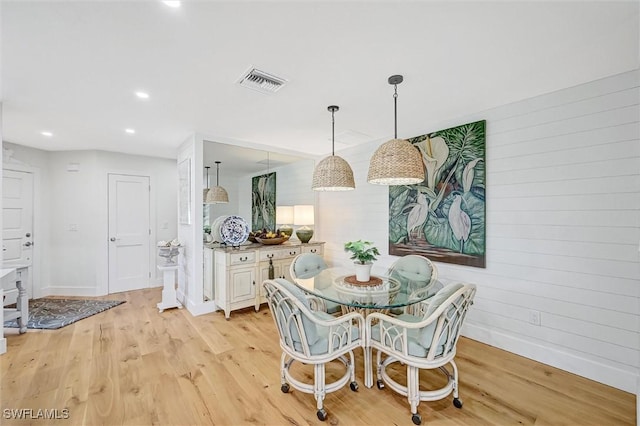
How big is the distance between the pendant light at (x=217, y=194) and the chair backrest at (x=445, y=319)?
3172 millimetres

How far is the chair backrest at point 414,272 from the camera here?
101 inches

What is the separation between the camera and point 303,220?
15.0 ft

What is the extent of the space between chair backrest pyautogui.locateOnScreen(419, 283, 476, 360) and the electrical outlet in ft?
4.04

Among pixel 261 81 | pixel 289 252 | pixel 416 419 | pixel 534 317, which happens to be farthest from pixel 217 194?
pixel 534 317

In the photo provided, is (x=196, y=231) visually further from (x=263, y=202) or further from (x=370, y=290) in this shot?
(x=370, y=290)

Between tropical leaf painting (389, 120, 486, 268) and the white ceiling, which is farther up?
→ the white ceiling

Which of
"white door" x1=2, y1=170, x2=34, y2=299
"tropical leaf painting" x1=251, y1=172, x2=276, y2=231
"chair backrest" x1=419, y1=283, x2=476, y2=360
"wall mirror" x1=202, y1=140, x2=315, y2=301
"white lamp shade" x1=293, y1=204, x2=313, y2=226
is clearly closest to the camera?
"chair backrest" x1=419, y1=283, x2=476, y2=360

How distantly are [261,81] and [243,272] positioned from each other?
2459mm

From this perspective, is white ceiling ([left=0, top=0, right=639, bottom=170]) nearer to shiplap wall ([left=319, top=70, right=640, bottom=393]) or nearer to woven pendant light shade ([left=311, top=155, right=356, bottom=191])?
shiplap wall ([left=319, top=70, right=640, bottom=393])

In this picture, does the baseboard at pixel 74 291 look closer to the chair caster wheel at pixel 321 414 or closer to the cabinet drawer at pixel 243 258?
the cabinet drawer at pixel 243 258

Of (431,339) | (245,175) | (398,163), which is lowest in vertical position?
(431,339)

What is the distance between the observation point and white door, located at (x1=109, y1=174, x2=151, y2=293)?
4766mm

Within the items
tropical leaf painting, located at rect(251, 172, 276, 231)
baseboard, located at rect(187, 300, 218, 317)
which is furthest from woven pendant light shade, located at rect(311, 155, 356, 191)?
baseboard, located at rect(187, 300, 218, 317)

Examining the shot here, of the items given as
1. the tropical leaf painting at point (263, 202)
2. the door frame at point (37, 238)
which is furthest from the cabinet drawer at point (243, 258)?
the door frame at point (37, 238)
